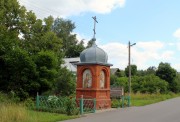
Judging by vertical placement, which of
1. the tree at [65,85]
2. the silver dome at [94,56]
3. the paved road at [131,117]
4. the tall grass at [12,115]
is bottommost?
the paved road at [131,117]

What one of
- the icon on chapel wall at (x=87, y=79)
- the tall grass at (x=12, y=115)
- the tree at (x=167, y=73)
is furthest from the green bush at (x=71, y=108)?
the tree at (x=167, y=73)

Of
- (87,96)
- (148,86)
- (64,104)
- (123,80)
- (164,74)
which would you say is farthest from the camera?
(164,74)

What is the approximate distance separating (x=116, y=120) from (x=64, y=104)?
3.66m

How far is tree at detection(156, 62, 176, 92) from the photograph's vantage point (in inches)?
2165

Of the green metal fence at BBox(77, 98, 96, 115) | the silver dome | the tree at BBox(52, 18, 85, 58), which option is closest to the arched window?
the silver dome

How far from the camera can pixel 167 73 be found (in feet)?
183

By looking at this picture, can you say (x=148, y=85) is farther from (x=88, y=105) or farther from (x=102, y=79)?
(x=88, y=105)

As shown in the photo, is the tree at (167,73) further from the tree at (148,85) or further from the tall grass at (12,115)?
the tall grass at (12,115)

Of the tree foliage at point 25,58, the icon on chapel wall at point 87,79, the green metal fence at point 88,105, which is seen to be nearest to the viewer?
the green metal fence at point 88,105

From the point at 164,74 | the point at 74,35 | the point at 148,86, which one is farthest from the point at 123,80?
the point at 74,35

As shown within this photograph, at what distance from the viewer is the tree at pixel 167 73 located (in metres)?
55.0

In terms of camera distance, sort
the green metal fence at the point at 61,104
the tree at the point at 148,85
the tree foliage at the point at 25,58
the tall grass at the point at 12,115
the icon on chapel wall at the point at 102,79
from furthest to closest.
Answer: the tree at the point at 148,85 → the tree foliage at the point at 25,58 → the icon on chapel wall at the point at 102,79 → the green metal fence at the point at 61,104 → the tall grass at the point at 12,115

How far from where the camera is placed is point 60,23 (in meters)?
66.3

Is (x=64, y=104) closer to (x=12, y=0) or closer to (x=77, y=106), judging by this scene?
(x=77, y=106)
